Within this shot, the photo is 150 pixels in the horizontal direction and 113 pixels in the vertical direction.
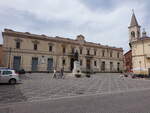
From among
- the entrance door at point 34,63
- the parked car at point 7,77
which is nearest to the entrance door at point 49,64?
the entrance door at point 34,63

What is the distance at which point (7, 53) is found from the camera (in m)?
35.6

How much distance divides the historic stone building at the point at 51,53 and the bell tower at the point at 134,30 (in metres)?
11.9

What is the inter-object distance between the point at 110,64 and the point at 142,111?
51.5 m

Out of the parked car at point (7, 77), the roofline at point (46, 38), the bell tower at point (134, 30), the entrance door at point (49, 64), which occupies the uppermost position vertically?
the bell tower at point (134, 30)

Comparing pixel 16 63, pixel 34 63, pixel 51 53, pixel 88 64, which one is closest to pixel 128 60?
pixel 88 64

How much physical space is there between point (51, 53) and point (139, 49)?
2823 centimetres

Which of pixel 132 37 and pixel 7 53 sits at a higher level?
pixel 132 37

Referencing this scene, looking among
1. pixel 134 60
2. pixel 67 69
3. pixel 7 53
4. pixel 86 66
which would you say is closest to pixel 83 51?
pixel 86 66

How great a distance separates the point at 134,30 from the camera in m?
44.5

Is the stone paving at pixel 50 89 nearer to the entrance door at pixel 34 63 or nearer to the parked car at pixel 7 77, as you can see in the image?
the parked car at pixel 7 77

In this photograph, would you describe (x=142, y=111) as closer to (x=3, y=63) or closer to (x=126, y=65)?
(x=3, y=63)

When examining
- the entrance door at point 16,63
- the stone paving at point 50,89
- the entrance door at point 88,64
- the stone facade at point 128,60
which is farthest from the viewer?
the stone facade at point 128,60

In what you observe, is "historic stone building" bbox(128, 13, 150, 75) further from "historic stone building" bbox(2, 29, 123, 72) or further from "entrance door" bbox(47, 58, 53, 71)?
"entrance door" bbox(47, 58, 53, 71)

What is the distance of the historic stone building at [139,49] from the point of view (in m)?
39.2
